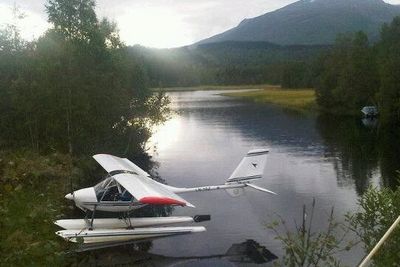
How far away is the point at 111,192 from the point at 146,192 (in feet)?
11.3

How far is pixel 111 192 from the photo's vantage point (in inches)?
816

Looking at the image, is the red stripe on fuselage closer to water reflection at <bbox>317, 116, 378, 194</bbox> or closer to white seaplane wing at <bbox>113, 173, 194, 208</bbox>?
white seaplane wing at <bbox>113, 173, 194, 208</bbox>

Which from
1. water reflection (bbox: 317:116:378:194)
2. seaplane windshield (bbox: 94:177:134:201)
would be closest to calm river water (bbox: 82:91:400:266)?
water reflection (bbox: 317:116:378:194)

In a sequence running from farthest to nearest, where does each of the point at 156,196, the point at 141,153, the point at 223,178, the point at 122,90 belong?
the point at 141,153 < the point at 122,90 < the point at 223,178 < the point at 156,196

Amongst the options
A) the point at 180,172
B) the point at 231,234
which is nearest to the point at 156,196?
the point at 231,234

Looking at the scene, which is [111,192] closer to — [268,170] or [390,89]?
[268,170]

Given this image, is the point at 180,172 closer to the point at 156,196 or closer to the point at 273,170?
the point at 273,170

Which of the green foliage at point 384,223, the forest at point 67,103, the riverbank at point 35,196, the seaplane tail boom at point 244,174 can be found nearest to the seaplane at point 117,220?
the riverbank at point 35,196

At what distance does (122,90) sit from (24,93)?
926cm

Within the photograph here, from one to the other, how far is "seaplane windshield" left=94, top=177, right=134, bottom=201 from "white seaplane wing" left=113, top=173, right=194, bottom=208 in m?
0.66

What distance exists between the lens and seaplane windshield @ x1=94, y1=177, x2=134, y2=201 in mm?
20531

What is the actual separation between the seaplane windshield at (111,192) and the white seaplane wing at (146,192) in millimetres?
659

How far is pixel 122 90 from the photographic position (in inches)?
1559

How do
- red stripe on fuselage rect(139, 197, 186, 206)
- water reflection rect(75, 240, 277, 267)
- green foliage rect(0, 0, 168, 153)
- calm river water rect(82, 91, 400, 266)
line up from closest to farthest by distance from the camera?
1. red stripe on fuselage rect(139, 197, 186, 206)
2. water reflection rect(75, 240, 277, 267)
3. calm river water rect(82, 91, 400, 266)
4. green foliage rect(0, 0, 168, 153)
